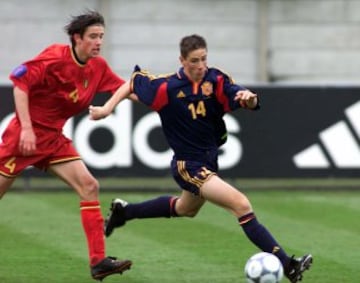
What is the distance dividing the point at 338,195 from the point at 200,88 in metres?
7.96

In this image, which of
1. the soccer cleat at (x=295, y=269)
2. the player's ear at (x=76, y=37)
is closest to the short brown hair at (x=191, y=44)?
the player's ear at (x=76, y=37)

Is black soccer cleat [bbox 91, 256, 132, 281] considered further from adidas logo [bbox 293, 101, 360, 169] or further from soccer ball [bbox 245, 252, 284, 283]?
adidas logo [bbox 293, 101, 360, 169]

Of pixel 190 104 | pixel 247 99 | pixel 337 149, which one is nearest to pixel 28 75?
pixel 190 104

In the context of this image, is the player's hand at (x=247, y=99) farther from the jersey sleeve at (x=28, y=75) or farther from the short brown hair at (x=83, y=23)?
the jersey sleeve at (x=28, y=75)

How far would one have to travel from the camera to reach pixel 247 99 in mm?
9047

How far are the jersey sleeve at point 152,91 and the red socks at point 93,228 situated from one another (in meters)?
0.93

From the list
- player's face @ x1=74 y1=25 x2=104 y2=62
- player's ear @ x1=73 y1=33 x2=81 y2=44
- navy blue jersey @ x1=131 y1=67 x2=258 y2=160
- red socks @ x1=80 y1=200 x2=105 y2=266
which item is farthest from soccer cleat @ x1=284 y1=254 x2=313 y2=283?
player's ear @ x1=73 y1=33 x2=81 y2=44

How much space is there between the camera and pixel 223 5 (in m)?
23.6

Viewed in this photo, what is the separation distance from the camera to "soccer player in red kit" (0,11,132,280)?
9344mm

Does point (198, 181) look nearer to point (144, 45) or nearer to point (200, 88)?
point (200, 88)

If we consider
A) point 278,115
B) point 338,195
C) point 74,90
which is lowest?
point 338,195

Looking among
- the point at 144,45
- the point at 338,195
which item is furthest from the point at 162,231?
the point at 144,45

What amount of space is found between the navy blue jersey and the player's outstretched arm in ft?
0.45

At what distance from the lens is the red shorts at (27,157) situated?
950cm
